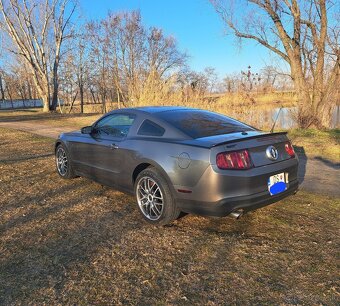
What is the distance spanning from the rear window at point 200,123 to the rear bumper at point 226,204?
0.81 meters

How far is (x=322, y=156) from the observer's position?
26.7 feet

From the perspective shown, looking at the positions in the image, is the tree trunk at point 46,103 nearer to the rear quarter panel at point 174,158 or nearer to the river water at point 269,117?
the river water at point 269,117

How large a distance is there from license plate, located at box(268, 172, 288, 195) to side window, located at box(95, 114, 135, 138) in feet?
6.75

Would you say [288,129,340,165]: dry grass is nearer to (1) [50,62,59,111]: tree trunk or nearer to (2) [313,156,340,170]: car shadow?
(2) [313,156,340,170]: car shadow

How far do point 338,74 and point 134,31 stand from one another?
26.7 m

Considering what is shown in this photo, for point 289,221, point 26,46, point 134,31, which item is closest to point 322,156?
point 289,221

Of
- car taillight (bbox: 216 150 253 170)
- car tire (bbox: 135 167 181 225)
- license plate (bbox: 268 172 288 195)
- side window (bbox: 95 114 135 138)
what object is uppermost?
side window (bbox: 95 114 135 138)

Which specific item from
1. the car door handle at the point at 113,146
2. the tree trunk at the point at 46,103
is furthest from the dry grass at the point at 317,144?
the tree trunk at the point at 46,103

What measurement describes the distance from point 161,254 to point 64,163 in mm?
3460

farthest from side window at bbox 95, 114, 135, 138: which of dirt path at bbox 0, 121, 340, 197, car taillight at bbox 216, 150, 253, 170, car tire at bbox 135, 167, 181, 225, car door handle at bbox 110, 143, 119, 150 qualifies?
dirt path at bbox 0, 121, 340, 197

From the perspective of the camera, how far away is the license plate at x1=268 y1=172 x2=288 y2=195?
3736 mm

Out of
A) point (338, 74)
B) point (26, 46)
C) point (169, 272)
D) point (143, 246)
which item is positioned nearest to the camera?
point (169, 272)

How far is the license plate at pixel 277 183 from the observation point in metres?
3.74

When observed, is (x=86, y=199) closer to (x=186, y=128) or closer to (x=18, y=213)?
(x=18, y=213)
